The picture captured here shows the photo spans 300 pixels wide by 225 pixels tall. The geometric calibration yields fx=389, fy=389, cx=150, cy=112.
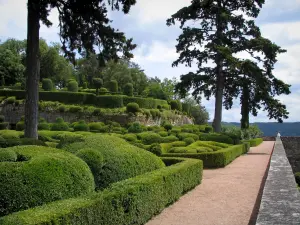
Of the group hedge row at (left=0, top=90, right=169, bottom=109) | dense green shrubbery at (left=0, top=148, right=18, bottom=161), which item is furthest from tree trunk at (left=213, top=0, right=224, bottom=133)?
dense green shrubbery at (left=0, top=148, right=18, bottom=161)

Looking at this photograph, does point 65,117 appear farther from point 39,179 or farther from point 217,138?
point 39,179

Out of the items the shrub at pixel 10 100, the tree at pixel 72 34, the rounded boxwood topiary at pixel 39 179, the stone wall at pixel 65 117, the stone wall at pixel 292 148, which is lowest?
the stone wall at pixel 292 148

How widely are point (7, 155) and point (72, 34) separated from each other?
9.38 m

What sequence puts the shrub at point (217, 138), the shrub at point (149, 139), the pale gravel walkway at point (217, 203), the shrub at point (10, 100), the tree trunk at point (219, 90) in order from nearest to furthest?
the pale gravel walkway at point (217, 203) → the shrub at point (149, 139) → the shrub at point (217, 138) → the tree trunk at point (219, 90) → the shrub at point (10, 100)

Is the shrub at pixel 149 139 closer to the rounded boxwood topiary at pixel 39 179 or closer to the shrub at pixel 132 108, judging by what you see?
the rounded boxwood topiary at pixel 39 179

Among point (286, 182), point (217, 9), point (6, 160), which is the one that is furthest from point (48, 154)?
point (217, 9)

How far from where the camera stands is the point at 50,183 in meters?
5.08

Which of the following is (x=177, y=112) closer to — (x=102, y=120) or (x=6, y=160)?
(x=102, y=120)

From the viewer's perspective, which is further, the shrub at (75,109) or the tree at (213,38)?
the shrub at (75,109)

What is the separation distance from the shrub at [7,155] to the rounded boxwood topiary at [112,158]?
1.38m

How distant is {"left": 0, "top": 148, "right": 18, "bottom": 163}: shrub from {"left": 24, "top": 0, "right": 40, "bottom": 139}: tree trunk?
7.27 meters

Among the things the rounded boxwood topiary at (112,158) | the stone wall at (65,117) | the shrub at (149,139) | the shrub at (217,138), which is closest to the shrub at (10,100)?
the stone wall at (65,117)

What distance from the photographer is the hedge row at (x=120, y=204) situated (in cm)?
397

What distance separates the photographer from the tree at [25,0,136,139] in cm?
1257
